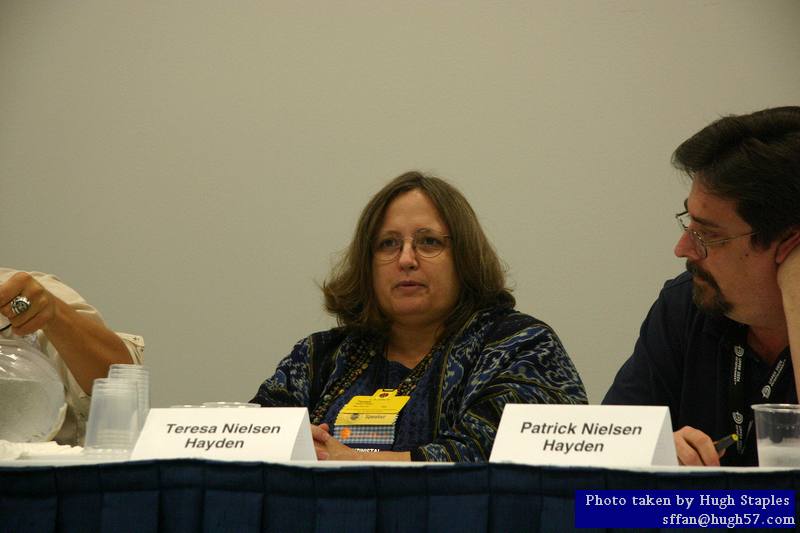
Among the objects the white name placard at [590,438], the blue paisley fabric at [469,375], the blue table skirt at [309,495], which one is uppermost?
the white name placard at [590,438]

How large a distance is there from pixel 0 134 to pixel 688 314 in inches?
112

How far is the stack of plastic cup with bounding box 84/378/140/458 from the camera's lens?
146 centimetres

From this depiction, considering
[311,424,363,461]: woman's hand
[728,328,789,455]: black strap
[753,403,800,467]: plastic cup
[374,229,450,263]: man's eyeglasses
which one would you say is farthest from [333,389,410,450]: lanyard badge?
[753,403,800,467]: plastic cup

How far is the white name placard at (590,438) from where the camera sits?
3.78 ft

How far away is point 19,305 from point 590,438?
4.29 feet

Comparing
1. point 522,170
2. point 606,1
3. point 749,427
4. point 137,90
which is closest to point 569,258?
point 522,170

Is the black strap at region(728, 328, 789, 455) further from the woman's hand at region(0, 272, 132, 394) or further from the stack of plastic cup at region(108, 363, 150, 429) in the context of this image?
the woman's hand at region(0, 272, 132, 394)

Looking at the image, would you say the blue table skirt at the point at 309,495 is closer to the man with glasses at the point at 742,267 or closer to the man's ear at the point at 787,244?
the man with glasses at the point at 742,267

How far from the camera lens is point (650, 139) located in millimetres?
3275

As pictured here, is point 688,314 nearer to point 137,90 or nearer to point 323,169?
point 323,169

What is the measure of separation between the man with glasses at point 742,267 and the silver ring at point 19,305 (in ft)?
4.44

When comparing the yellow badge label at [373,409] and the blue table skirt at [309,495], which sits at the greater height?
the blue table skirt at [309,495]

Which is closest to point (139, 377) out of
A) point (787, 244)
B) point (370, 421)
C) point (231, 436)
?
point (231, 436)

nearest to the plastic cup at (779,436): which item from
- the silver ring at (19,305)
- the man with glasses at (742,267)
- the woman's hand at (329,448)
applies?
the man with glasses at (742,267)
